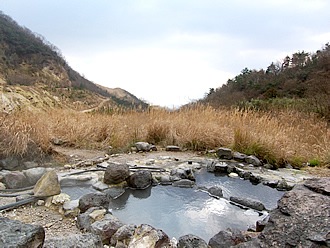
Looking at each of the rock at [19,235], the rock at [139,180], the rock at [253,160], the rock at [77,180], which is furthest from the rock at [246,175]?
the rock at [19,235]

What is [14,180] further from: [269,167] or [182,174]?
[269,167]

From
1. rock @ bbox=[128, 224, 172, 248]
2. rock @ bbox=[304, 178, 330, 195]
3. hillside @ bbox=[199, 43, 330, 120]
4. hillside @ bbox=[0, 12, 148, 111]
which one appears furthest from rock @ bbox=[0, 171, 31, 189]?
hillside @ bbox=[0, 12, 148, 111]

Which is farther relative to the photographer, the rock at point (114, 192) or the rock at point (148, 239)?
the rock at point (114, 192)

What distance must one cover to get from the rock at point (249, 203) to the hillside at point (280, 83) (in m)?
8.29

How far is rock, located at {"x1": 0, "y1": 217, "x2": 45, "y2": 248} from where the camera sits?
1.22 meters

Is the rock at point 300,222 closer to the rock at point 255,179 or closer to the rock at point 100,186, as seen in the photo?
the rock at point 100,186

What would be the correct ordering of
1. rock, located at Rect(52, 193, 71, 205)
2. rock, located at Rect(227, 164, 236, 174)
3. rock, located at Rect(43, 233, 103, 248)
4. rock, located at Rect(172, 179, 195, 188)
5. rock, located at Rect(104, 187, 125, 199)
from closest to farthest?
rock, located at Rect(43, 233, 103, 248) → rock, located at Rect(52, 193, 71, 205) → rock, located at Rect(104, 187, 125, 199) → rock, located at Rect(172, 179, 195, 188) → rock, located at Rect(227, 164, 236, 174)

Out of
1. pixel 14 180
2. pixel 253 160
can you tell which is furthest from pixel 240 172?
pixel 14 180

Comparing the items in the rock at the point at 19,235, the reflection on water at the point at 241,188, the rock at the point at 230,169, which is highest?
the rock at the point at 19,235

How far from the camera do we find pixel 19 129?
12.7 ft

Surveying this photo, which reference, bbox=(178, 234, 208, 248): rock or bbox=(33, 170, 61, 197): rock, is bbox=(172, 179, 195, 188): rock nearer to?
bbox=(33, 170, 61, 197): rock

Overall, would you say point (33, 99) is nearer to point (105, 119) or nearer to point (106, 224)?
point (105, 119)

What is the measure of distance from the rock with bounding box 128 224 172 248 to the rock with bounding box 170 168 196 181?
1.45 m

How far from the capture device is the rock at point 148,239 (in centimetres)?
172
